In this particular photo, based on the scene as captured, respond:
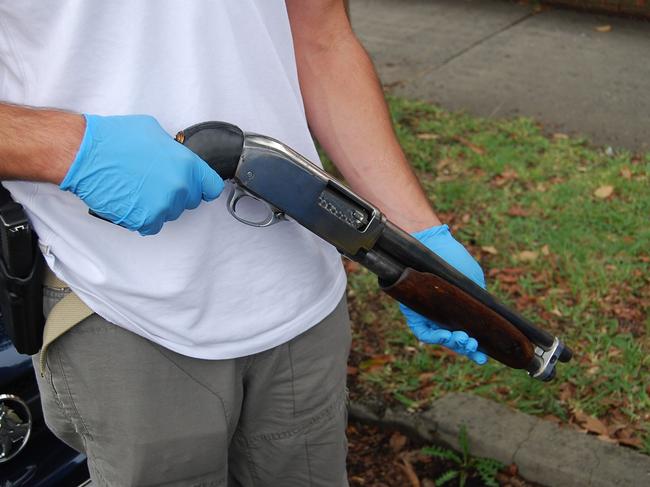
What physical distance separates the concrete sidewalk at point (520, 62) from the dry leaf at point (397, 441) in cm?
279

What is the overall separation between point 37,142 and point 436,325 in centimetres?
100

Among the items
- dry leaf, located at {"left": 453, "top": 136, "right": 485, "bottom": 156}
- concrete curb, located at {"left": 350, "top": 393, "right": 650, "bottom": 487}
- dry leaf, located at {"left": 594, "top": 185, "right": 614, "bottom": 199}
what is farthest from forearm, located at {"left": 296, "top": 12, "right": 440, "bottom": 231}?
dry leaf, located at {"left": 453, "top": 136, "right": 485, "bottom": 156}

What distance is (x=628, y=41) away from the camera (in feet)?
22.8

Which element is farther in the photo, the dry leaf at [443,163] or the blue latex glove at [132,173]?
the dry leaf at [443,163]

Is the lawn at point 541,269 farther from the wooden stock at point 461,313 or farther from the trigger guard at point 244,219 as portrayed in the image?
the trigger guard at point 244,219

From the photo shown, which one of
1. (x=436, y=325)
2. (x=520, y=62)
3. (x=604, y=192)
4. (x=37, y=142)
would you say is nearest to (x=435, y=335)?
(x=436, y=325)

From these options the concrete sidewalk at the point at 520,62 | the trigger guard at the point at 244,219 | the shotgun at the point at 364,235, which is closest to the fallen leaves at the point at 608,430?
the shotgun at the point at 364,235

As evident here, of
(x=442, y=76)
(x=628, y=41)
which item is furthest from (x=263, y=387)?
(x=628, y=41)

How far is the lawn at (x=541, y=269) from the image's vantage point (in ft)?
11.0

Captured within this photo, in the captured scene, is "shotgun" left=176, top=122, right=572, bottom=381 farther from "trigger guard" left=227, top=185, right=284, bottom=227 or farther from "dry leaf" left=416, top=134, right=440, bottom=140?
"dry leaf" left=416, top=134, right=440, bottom=140

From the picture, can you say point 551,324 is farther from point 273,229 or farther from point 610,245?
point 273,229

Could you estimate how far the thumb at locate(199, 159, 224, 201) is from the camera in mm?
1653

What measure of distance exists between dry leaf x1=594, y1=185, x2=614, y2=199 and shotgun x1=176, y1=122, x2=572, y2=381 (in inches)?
103

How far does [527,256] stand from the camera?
165 inches
